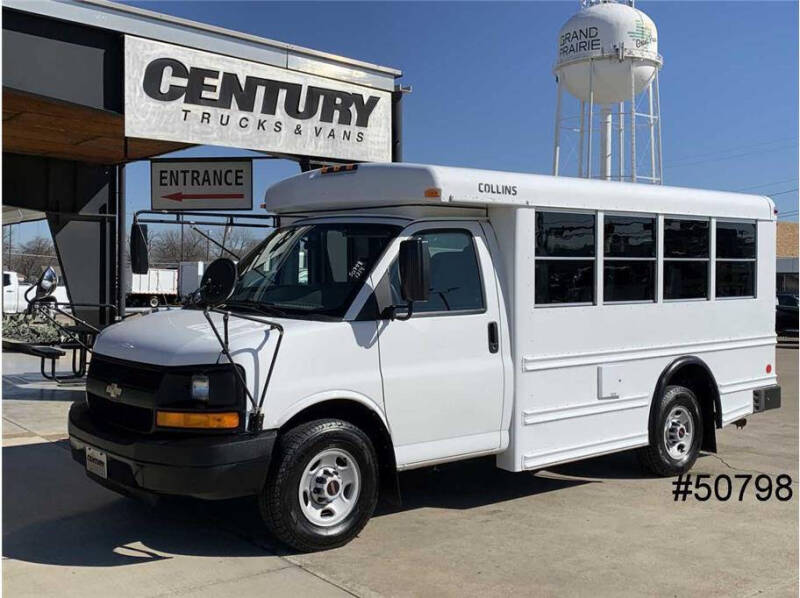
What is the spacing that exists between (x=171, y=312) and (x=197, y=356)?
3.87 ft

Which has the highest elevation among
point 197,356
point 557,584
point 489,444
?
point 197,356

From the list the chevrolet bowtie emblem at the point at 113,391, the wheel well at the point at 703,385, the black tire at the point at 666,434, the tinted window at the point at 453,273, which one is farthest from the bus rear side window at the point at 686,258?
the chevrolet bowtie emblem at the point at 113,391

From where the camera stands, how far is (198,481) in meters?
4.91

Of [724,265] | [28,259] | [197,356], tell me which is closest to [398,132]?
[724,265]

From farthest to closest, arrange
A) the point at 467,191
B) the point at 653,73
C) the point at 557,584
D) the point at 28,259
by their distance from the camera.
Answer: the point at 28,259, the point at 653,73, the point at 467,191, the point at 557,584

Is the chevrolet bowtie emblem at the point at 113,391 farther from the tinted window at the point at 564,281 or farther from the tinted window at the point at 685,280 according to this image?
the tinted window at the point at 685,280

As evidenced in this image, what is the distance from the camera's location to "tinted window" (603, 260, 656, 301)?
6.96 metres

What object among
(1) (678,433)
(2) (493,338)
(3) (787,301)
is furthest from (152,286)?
(2) (493,338)

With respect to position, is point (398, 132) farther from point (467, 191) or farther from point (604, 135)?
point (604, 135)

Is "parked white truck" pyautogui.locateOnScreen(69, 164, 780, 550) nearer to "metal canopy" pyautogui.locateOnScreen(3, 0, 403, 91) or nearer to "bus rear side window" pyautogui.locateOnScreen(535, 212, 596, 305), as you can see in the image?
"bus rear side window" pyautogui.locateOnScreen(535, 212, 596, 305)

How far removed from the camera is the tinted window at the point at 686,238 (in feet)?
24.4

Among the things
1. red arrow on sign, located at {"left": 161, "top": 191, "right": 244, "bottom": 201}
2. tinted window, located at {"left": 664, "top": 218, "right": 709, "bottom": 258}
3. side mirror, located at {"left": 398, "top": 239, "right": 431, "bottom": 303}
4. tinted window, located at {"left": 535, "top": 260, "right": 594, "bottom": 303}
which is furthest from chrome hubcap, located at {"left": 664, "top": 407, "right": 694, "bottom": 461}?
red arrow on sign, located at {"left": 161, "top": 191, "right": 244, "bottom": 201}

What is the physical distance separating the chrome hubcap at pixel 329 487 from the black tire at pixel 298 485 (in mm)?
28

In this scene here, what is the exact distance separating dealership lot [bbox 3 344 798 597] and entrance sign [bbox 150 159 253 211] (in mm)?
4487
